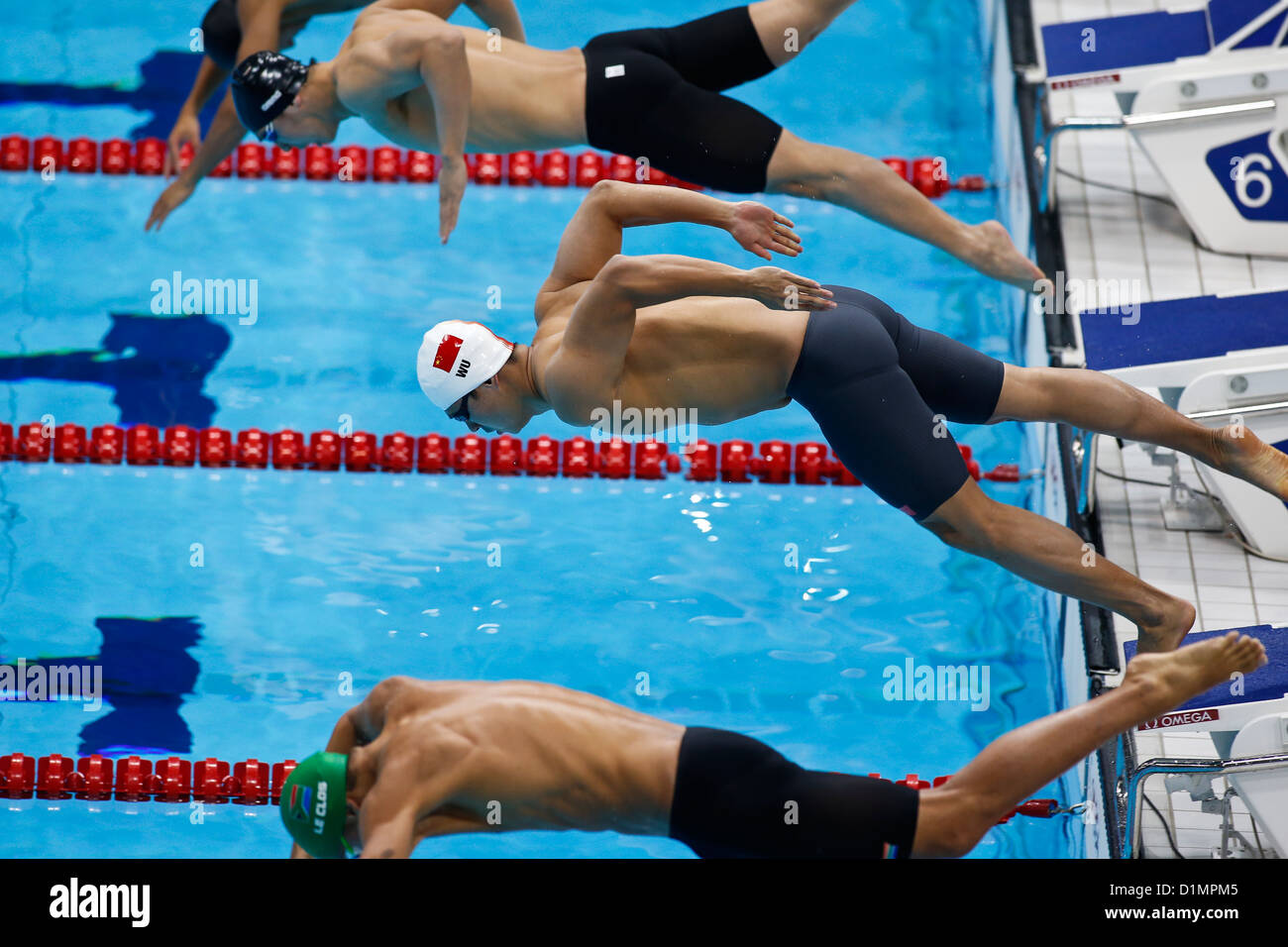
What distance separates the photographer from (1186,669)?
3393 millimetres

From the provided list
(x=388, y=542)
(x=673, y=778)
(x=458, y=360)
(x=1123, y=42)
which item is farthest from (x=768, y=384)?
(x=1123, y=42)

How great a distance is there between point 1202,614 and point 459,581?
2394mm

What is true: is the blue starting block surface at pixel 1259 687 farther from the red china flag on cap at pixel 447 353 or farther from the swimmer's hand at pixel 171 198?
the swimmer's hand at pixel 171 198

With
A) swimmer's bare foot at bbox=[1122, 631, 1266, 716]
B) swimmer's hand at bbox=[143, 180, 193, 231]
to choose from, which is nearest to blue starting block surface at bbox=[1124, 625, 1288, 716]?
swimmer's bare foot at bbox=[1122, 631, 1266, 716]

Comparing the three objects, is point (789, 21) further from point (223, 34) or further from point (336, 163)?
point (336, 163)

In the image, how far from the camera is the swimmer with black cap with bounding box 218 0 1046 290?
4.75 metres

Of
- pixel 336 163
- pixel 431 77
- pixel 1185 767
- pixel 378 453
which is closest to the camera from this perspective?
pixel 1185 767

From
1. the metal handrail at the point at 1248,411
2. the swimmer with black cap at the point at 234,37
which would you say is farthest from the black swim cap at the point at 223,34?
the metal handrail at the point at 1248,411

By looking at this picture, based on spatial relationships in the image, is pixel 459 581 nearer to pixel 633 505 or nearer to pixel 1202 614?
pixel 633 505

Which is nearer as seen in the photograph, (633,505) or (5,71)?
(633,505)

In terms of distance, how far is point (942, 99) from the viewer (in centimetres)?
765

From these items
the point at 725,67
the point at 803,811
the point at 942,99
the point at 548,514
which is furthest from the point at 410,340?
the point at 803,811

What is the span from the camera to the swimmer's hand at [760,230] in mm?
3729

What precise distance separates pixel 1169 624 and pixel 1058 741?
74cm
